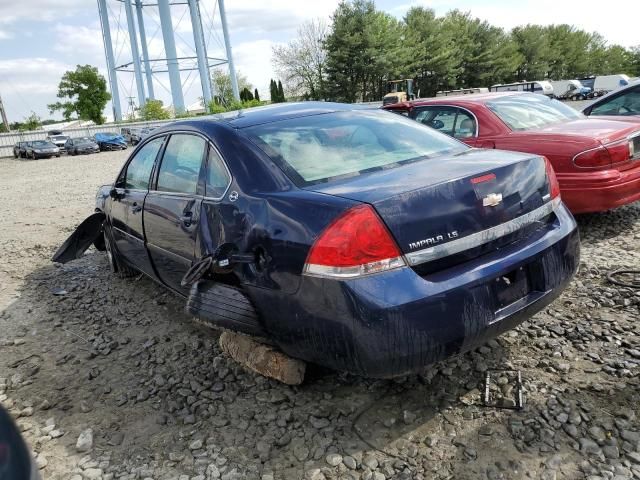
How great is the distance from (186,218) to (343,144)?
3.48 feet

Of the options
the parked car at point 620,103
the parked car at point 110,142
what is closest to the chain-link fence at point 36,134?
the parked car at point 110,142

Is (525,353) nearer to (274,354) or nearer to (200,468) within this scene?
(274,354)

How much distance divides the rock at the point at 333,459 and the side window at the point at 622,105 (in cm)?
671

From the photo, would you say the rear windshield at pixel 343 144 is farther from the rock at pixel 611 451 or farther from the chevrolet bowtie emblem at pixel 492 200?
the rock at pixel 611 451

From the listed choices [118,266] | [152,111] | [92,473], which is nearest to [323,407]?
[92,473]

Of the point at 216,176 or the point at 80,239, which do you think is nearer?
the point at 216,176

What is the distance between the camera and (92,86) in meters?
61.7

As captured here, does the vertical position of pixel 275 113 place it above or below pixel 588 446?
above

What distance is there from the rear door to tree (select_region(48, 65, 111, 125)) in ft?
215

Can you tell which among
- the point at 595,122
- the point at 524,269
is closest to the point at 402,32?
the point at 595,122

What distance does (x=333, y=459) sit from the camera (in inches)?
90.5

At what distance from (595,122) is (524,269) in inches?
145

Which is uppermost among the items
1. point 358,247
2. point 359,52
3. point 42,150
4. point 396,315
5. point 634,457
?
point 359,52

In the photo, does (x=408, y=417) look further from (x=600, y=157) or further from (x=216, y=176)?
(x=600, y=157)
